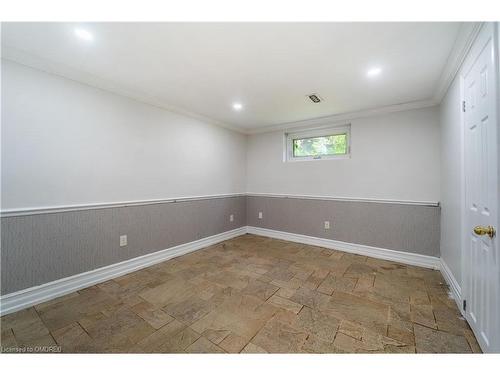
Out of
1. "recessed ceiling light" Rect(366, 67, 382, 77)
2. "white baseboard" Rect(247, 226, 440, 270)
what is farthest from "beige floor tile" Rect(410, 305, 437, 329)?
"recessed ceiling light" Rect(366, 67, 382, 77)

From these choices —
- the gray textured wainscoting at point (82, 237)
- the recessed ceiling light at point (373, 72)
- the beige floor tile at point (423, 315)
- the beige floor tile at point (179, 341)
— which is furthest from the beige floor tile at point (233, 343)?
the recessed ceiling light at point (373, 72)

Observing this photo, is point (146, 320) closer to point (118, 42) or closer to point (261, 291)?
point (261, 291)

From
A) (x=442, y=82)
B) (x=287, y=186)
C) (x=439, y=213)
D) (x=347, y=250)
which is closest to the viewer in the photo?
(x=442, y=82)

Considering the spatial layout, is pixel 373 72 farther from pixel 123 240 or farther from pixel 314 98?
pixel 123 240

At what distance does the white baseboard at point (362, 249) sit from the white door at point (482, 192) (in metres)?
1.22

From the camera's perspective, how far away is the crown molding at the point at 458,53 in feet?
4.57

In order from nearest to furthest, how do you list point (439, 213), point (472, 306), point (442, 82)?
point (472, 306), point (442, 82), point (439, 213)

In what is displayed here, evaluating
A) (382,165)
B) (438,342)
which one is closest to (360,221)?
(382,165)

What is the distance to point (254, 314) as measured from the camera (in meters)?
1.75

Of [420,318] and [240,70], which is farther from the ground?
[240,70]

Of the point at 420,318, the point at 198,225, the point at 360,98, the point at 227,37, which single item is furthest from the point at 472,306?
the point at 198,225

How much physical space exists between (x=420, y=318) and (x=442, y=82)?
2.37 metres

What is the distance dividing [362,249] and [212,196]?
8.65ft

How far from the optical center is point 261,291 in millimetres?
2133
